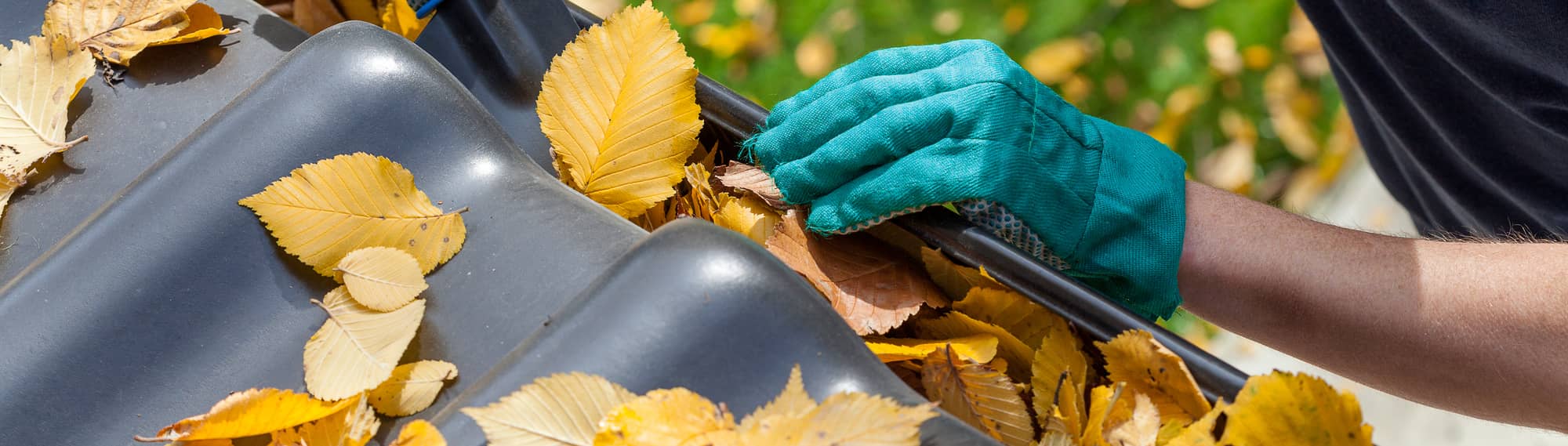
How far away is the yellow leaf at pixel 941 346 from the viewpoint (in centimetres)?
84

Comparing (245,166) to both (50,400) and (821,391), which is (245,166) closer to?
(50,400)

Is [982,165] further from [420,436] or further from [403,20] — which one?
[403,20]

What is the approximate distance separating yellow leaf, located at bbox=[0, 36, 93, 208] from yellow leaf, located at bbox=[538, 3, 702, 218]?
0.45 metres

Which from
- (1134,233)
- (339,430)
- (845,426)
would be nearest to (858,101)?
(1134,233)

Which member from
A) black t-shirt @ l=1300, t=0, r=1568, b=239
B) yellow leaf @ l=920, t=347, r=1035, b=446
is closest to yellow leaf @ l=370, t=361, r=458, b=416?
yellow leaf @ l=920, t=347, r=1035, b=446

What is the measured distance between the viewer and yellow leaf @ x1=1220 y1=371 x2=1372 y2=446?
2.32ft

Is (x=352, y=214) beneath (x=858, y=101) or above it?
beneath

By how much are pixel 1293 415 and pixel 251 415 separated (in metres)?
0.75

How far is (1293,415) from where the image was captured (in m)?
0.72

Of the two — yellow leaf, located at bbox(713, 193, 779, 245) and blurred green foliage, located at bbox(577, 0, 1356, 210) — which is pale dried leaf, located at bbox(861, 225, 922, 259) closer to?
yellow leaf, located at bbox(713, 193, 779, 245)

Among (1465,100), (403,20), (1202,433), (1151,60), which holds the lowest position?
(1202,433)

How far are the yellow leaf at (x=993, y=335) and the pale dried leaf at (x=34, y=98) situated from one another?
2.71 ft

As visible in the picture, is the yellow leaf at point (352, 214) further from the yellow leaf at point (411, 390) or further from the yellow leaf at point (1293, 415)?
the yellow leaf at point (1293, 415)

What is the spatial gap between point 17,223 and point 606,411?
25.0 inches
